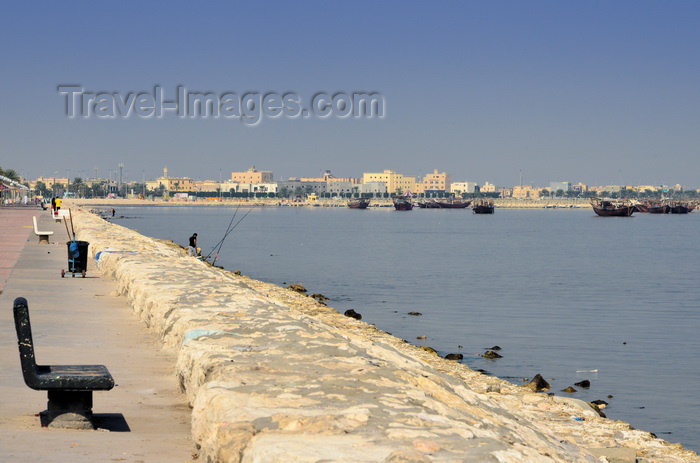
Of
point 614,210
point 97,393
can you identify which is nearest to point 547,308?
point 97,393

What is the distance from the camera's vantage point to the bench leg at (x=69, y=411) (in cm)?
618

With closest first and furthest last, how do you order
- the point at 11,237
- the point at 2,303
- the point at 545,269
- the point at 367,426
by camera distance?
the point at 367,426
the point at 2,303
the point at 11,237
the point at 545,269

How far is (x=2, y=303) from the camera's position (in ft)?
42.8

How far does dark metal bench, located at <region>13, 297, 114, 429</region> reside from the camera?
6.01 m

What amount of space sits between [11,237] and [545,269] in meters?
24.2

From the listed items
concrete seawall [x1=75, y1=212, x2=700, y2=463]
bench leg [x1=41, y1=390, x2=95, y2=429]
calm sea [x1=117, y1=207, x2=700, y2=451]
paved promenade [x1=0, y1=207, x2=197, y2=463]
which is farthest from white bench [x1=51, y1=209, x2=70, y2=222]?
bench leg [x1=41, y1=390, x2=95, y2=429]

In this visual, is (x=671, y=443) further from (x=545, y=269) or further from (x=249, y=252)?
(x=249, y=252)

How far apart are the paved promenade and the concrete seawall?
0.93 ft

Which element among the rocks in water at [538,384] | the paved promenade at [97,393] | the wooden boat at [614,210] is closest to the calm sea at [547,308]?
the rocks in water at [538,384]

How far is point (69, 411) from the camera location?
→ 20.5 feet

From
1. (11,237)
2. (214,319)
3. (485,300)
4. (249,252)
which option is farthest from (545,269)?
(214,319)

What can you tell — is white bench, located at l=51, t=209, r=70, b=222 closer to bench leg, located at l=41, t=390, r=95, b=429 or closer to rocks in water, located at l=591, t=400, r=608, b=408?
rocks in water, located at l=591, t=400, r=608, b=408

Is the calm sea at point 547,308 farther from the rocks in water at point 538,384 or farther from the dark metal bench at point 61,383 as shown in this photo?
the dark metal bench at point 61,383

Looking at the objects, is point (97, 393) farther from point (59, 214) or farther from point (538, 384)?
point (59, 214)
